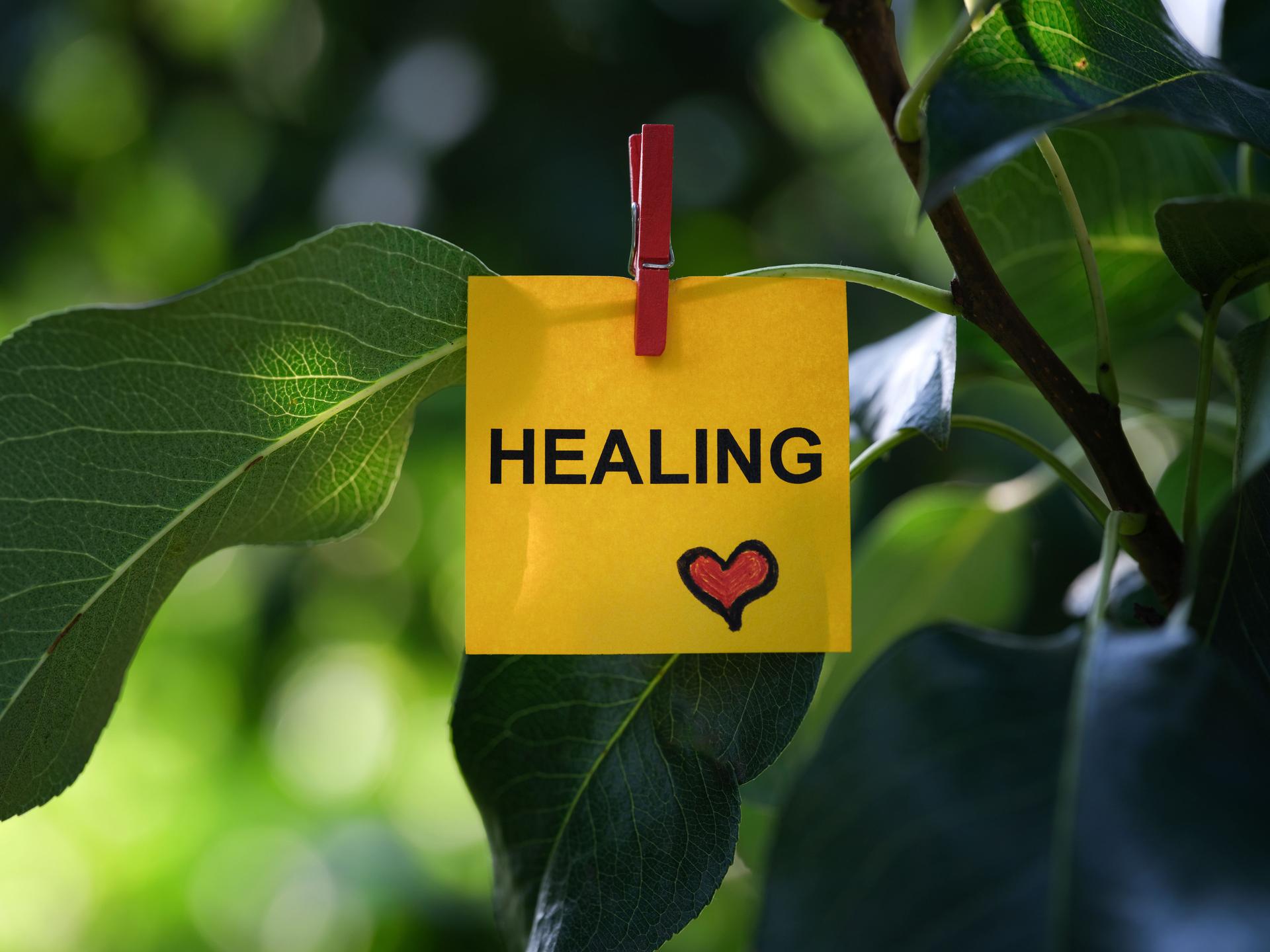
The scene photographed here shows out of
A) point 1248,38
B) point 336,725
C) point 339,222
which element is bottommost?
point 336,725

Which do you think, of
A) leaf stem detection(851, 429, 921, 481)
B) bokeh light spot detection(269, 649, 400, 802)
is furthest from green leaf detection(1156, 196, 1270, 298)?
bokeh light spot detection(269, 649, 400, 802)

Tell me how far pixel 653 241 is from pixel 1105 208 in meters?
0.25

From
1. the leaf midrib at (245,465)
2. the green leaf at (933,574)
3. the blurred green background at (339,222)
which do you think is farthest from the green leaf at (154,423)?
the blurred green background at (339,222)

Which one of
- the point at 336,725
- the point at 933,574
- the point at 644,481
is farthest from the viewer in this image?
the point at 336,725

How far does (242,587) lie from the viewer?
1.84m

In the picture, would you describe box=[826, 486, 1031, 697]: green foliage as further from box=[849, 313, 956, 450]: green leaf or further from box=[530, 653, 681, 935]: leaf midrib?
box=[530, 653, 681, 935]: leaf midrib

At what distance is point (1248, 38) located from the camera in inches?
18.8

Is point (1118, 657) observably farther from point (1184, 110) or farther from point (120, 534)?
point (120, 534)

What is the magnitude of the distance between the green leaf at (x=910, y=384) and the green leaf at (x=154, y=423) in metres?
0.17

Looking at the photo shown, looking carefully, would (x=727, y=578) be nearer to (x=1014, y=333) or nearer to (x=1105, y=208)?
(x=1014, y=333)

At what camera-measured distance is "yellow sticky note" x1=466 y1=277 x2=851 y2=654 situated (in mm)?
329

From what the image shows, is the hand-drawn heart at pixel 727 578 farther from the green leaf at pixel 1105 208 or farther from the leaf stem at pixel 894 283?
the green leaf at pixel 1105 208

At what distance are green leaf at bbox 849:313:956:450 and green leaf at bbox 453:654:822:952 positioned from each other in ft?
0.32

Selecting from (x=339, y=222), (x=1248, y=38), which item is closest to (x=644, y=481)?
(x=1248, y=38)
